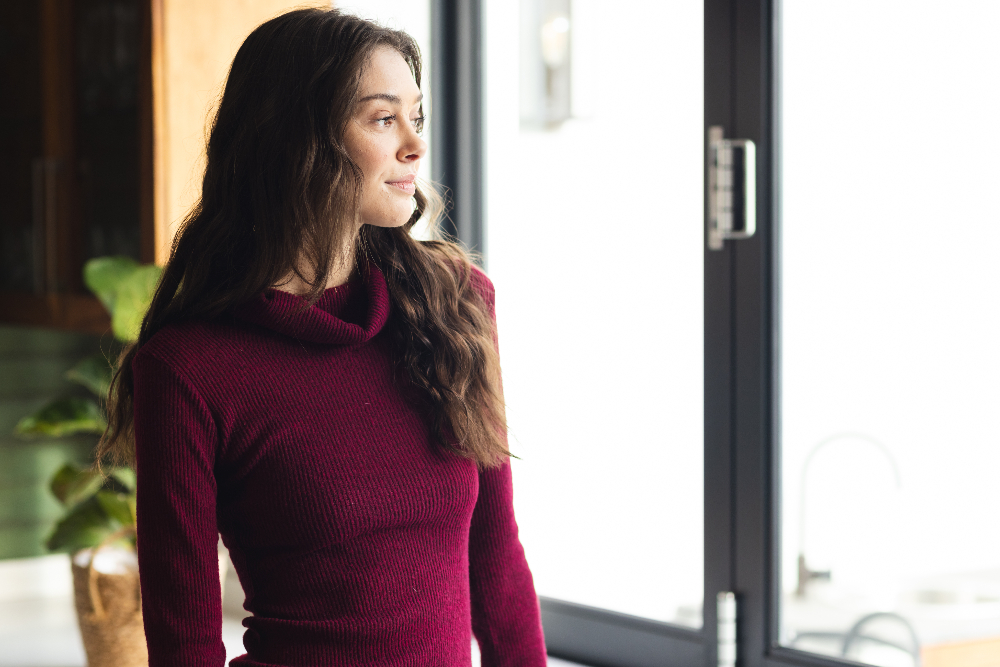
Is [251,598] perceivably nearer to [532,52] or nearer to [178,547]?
[178,547]

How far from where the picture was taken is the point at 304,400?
1047 mm

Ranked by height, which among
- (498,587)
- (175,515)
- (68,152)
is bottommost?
(498,587)

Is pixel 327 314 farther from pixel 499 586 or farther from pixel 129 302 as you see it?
pixel 129 302

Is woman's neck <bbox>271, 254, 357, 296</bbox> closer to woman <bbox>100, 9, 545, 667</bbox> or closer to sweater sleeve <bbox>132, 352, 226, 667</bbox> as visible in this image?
woman <bbox>100, 9, 545, 667</bbox>

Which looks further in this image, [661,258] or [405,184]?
[661,258]

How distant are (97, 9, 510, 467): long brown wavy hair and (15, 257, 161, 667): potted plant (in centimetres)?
70

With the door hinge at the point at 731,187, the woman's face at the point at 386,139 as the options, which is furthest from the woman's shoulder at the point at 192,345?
the door hinge at the point at 731,187

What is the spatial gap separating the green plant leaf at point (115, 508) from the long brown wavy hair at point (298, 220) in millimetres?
925

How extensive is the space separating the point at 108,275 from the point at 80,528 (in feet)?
1.71

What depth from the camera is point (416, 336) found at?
1.13m

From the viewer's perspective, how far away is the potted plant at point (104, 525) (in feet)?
6.13
